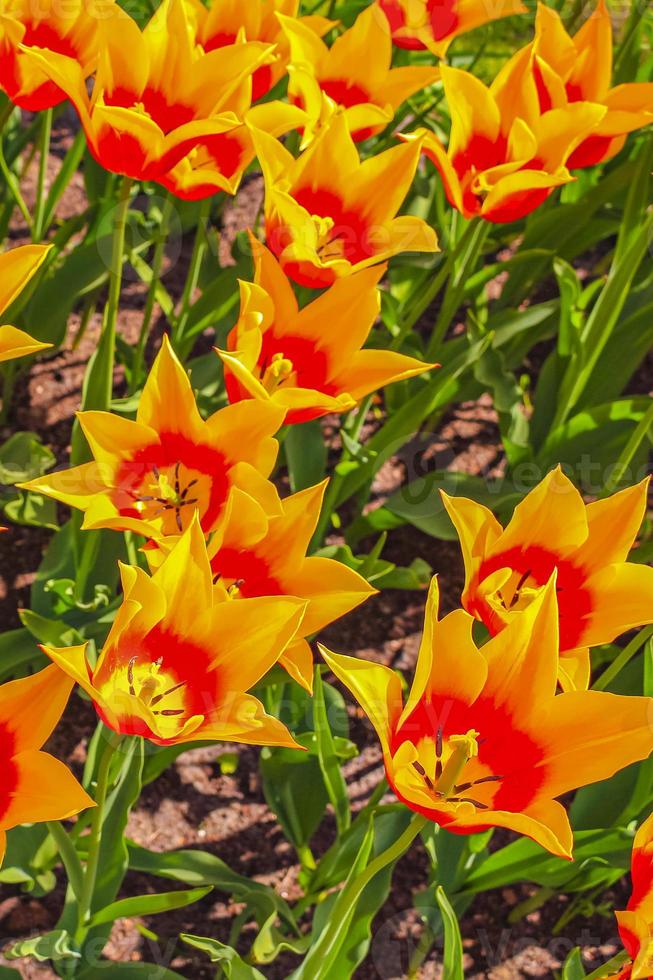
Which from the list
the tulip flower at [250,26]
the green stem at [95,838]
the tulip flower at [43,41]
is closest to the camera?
the green stem at [95,838]

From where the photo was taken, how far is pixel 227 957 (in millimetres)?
1363

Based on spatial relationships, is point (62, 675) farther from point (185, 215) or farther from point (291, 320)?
point (185, 215)

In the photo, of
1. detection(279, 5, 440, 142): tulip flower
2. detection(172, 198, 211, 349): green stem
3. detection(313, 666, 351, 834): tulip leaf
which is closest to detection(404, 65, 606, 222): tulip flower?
detection(279, 5, 440, 142): tulip flower

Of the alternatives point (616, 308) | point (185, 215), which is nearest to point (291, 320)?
point (616, 308)

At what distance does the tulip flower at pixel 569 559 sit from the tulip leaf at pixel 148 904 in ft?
1.49

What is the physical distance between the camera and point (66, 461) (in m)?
2.40

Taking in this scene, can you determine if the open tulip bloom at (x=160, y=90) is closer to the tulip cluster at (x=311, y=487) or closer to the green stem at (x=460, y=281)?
the tulip cluster at (x=311, y=487)

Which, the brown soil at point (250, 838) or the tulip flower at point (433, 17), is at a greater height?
the tulip flower at point (433, 17)

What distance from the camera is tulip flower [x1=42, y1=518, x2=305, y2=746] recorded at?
1.13 m

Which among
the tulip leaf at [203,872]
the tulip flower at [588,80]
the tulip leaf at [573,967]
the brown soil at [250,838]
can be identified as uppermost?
the tulip flower at [588,80]

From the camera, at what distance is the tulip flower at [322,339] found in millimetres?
1515

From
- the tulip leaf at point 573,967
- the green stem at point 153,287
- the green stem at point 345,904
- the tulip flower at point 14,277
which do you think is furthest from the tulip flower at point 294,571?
the green stem at point 153,287

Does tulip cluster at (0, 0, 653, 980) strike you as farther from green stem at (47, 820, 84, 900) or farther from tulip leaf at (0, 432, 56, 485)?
tulip leaf at (0, 432, 56, 485)

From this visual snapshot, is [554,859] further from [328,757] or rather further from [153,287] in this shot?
[153,287]
